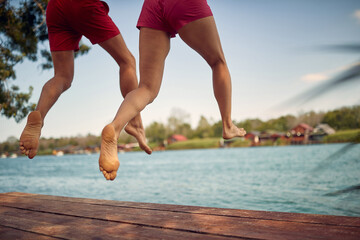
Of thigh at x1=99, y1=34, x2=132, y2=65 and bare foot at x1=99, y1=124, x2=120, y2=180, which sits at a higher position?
thigh at x1=99, y1=34, x2=132, y2=65

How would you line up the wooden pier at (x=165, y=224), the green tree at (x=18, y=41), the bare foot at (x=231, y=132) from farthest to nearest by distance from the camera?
1. the green tree at (x=18, y=41)
2. the bare foot at (x=231, y=132)
3. the wooden pier at (x=165, y=224)

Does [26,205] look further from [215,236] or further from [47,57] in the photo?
[47,57]

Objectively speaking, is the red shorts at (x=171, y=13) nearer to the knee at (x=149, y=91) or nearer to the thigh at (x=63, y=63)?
the knee at (x=149, y=91)

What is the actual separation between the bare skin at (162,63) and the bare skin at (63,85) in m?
0.27

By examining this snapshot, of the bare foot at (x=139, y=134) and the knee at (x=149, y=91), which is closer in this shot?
the knee at (x=149, y=91)

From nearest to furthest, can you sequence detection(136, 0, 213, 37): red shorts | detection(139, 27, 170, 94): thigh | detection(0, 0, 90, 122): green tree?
detection(136, 0, 213, 37): red shorts < detection(139, 27, 170, 94): thigh < detection(0, 0, 90, 122): green tree

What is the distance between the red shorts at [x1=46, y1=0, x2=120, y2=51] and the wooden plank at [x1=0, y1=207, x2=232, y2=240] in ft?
3.03

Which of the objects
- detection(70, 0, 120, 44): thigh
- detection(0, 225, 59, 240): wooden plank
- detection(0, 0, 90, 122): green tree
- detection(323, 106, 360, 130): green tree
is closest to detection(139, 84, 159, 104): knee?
detection(70, 0, 120, 44): thigh

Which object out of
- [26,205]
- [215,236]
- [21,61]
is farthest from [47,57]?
[215,236]

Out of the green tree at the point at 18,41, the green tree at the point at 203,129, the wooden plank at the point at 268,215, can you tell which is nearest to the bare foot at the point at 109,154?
the wooden plank at the point at 268,215

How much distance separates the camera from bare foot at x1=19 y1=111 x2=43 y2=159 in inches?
63.0

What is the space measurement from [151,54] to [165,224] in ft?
2.55

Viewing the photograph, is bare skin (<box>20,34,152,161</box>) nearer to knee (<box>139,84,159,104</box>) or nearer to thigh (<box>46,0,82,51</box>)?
thigh (<box>46,0,82,51</box>)

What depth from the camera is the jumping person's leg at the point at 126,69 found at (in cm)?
174
